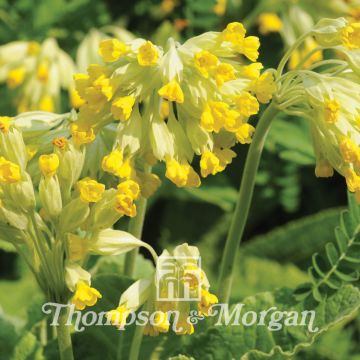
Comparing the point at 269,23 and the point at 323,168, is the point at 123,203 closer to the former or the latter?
the point at 323,168

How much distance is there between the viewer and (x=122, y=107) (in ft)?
3.72

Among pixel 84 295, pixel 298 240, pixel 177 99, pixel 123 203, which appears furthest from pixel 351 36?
pixel 298 240

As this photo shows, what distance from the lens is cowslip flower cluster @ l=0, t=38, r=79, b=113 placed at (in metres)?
2.22

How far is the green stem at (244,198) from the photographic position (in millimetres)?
1223

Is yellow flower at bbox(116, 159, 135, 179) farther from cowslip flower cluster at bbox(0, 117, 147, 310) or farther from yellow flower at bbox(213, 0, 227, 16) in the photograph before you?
yellow flower at bbox(213, 0, 227, 16)

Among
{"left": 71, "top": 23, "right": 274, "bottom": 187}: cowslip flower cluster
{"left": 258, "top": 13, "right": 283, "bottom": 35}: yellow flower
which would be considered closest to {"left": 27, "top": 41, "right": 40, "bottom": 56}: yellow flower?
{"left": 258, "top": 13, "right": 283, "bottom": 35}: yellow flower

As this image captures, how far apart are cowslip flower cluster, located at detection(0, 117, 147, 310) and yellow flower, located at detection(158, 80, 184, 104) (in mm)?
112

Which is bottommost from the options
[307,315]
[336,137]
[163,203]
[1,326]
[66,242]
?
[163,203]

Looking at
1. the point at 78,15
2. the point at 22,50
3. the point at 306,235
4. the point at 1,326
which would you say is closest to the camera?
the point at 1,326

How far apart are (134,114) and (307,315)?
397 mm

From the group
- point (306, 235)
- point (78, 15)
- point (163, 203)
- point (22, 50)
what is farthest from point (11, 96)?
point (306, 235)

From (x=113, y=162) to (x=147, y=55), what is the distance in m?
0.14

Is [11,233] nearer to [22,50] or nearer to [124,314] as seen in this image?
[124,314]

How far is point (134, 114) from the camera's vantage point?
118 cm
